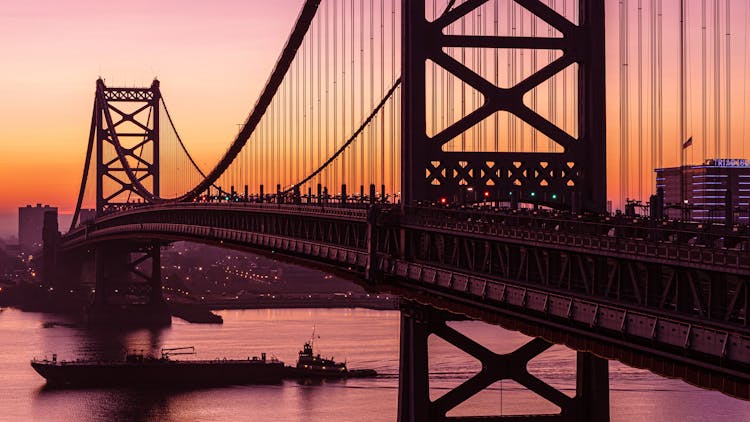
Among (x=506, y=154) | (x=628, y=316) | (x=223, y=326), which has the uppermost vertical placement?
(x=506, y=154)

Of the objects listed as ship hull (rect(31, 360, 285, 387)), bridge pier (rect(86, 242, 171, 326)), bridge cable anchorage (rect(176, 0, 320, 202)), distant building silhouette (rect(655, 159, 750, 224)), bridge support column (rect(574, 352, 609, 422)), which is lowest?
ship hull (rect(31, 360, 285, 387))

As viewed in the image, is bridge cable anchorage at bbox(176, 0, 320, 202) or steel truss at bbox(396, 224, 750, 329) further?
bridge cable anchorage at bbox(176, 0, 320, 202)

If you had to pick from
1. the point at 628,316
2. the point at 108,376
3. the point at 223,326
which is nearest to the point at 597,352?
the point at 628,316

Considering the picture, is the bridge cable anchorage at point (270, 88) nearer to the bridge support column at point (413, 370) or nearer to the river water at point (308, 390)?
the river water at point (308, 390)

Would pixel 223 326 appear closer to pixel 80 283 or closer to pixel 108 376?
pixel 80 283

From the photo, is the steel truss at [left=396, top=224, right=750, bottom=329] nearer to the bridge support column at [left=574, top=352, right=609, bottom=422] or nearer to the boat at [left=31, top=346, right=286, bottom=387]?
the bridge support column at [left=574, top=352, right=609, bottom=422]

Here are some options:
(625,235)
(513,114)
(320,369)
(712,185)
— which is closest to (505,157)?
(513,114)

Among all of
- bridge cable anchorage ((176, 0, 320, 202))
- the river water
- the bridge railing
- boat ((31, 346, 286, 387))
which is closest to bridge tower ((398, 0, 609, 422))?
the bridge railing

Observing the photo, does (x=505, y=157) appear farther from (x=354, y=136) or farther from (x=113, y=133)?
(x=113, y=133)
